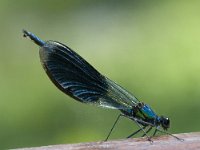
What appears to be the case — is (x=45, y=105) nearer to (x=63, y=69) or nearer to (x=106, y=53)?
(x=106, y=53)

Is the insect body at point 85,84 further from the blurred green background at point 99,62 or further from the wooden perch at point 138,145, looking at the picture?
the blurred green background at point 99,62

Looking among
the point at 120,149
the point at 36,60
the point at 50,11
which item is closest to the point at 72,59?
the point at 120,149

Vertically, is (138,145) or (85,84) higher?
(85,84)

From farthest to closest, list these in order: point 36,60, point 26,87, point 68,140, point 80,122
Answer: point 36,60
point 26,87
point 80,122
point 68,140

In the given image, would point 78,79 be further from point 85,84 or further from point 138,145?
point 138,145

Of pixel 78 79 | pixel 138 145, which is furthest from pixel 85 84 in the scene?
pixel 138 145

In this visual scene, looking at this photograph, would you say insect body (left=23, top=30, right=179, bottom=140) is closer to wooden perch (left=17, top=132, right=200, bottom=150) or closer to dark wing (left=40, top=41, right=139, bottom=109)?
dark wing (left=40, top=41, right=139, bottom=109)
